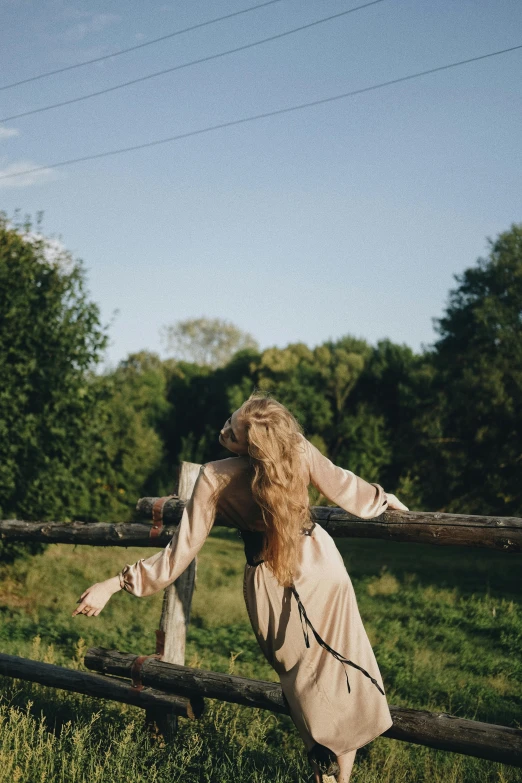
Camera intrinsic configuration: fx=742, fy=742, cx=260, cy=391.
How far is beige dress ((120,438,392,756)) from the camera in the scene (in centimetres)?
334

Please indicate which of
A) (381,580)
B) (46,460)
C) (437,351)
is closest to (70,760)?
(46,460)

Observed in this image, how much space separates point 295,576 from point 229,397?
45035mm

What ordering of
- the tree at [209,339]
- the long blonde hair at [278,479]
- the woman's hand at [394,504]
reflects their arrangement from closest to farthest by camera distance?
the long blonde hair at [278,479] → the woman's hand at [394,504] → the tree at [209,339]

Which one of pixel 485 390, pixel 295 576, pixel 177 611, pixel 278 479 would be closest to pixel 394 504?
pixel 295 576

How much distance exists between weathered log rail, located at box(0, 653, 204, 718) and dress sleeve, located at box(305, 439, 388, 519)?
1804 mm

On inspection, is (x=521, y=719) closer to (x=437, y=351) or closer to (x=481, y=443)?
(x=481, y=443)

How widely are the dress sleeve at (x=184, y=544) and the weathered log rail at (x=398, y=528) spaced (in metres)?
0.34

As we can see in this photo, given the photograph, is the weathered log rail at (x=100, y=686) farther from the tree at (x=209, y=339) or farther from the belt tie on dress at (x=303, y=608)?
the tree at (x=209, y=339)

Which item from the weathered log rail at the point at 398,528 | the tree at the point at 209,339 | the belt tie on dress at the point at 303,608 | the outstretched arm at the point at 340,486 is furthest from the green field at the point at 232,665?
the tree at the point at 209,339

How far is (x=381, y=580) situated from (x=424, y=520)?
10264 mm

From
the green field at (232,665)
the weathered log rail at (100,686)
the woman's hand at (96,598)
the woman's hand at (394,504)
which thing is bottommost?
the green field at (232,665)

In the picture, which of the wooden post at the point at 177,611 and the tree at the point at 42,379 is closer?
the wooden post at the point at 177,611

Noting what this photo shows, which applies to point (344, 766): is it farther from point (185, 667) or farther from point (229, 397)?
point (229, 397)

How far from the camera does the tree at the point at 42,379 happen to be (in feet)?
38.6
